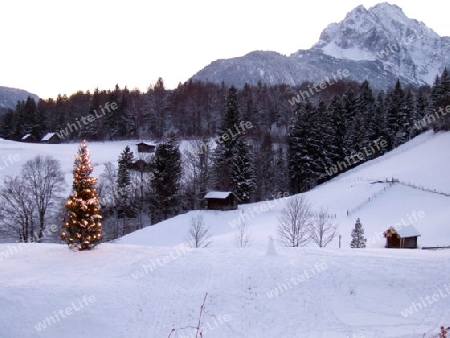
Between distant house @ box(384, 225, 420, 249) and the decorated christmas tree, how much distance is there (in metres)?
22.2

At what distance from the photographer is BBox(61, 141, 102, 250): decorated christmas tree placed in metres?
21.2

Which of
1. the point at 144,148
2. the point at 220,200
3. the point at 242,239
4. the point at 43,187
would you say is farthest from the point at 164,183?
the point at 144,148

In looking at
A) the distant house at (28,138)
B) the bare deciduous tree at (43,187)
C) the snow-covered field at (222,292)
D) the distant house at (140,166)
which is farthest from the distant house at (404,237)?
the distant house at (28,138)

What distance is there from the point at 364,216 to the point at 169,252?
76.3ft

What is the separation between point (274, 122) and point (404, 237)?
2587 inches

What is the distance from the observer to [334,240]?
30406mm

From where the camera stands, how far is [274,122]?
3607 inches

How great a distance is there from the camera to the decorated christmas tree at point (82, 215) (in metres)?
21.2

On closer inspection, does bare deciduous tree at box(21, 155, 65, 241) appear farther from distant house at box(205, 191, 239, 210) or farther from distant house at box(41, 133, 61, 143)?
distant house at box(41, 133, 61, 143)

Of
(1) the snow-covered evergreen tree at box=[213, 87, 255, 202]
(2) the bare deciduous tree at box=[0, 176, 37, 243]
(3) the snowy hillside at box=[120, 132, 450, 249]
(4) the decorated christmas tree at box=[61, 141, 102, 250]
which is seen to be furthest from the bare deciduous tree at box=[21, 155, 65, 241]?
(1) the snow-covered evergreen tree at box=[213, 87, 255, 202]

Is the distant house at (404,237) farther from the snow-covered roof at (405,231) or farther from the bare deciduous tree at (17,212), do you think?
the bare deciduous tree at (17,212)

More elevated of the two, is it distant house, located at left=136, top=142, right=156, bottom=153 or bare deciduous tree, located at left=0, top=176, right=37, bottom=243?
distant house, located at left=136, top=142, right=156, bottom=153

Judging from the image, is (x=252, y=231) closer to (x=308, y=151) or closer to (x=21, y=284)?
(x=21, y=284)

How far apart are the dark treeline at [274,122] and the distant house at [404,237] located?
2611cm
